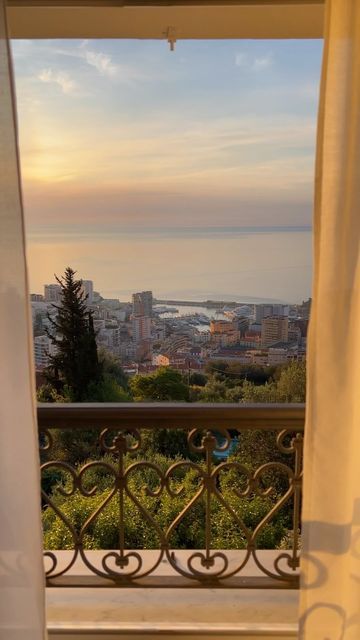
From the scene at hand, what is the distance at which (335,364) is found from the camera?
1.45m

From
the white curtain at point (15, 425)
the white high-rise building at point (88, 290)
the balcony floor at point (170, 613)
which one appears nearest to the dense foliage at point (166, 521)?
the balcony floor at point (170, 613)

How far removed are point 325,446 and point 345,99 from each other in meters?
0.93

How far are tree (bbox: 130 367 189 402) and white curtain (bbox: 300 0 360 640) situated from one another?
1.10 meters

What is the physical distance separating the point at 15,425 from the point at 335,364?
891 mm

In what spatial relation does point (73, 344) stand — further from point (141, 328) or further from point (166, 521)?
point (166, 521)

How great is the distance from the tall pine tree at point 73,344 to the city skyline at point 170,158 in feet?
0.42

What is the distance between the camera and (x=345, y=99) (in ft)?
4.41

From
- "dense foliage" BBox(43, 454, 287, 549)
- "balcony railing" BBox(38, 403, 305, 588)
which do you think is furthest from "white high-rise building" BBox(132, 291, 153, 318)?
"dense foliage" BBox(43, 454, 287, 549)

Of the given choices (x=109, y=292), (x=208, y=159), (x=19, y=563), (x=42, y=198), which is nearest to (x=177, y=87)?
(x=208, y=159)

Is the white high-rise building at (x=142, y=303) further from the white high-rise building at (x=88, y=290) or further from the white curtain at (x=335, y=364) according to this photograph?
the white curtain at (x=335, y=364)

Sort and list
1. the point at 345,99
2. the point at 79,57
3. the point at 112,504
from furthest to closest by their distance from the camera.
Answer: the point at 112,504 → the point at 79,57 → the point at 345,99

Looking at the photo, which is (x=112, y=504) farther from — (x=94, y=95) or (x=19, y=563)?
(x=94, y=95)

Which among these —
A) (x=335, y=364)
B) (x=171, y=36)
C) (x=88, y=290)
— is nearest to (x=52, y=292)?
(x=88, y=290)

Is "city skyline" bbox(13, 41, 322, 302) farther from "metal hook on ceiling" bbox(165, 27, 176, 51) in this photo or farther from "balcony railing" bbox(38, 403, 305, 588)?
"balcony railing" bbox(38, 403, 305, 588)
